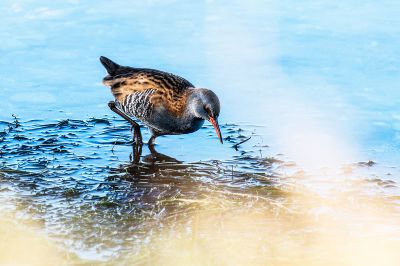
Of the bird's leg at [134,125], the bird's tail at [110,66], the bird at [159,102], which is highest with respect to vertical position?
the bird's tail at [110,66]

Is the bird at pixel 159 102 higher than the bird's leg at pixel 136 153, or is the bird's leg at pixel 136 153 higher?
the bird at pixel 159 102

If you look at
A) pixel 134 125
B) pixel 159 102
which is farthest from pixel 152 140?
pixel 159 102

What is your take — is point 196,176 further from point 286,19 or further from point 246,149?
point 286,19

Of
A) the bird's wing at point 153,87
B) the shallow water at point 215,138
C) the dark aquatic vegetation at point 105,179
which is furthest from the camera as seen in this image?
the bird's wing at point 153,87

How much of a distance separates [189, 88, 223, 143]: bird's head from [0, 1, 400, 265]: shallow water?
14.0 inches

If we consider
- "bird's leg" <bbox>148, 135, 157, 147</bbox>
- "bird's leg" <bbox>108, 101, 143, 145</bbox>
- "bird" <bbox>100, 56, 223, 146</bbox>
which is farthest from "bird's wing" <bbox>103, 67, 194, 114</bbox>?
"bird's leg" <bbox>148, 135, 157, 147</bbox>

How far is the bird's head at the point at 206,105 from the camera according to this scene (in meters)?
8.45

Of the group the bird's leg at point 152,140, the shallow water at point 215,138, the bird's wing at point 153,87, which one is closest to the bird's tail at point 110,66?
the bird's wing at point 153,87

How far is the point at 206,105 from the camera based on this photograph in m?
8.48

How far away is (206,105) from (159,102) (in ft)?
2.25

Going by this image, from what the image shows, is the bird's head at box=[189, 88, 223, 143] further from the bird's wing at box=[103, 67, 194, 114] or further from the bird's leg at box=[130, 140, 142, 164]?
the bird's leg at box=[130, 140, 142, 164]

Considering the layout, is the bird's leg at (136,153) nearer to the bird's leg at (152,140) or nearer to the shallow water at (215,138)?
the shallow water at (215,138)

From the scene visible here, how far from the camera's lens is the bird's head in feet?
27.7

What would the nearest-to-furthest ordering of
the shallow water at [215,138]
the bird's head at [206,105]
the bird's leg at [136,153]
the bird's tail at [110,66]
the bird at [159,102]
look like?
the shallow water at [215,138] → the bird's head at [206,105] → the bird's leg at [136,153] → the bird at [159,102] → the bird's tail at [110,66]
